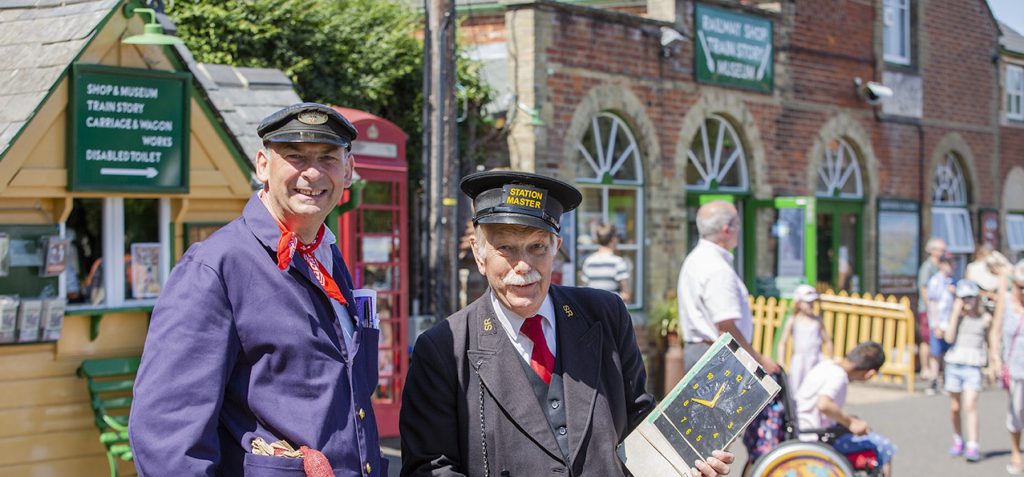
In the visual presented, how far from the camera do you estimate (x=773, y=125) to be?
1510cm

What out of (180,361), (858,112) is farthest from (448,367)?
(858,112)

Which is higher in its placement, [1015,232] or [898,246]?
[1015,232]

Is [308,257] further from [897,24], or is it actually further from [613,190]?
[897,24]

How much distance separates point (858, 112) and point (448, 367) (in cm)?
1436

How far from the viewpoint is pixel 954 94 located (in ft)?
61.5

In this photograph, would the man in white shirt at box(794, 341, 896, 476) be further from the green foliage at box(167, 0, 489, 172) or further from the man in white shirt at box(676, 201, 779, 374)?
the green foliage at box(167, 0, 489, 172)

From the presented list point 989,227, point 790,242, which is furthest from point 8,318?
point 989,227

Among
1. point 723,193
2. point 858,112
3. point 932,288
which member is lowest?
point 932,288

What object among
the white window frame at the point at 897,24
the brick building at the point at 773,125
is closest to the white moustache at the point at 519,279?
the brick building at the point at 773,125

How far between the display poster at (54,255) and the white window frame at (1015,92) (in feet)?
58.5

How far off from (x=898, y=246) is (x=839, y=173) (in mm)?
1779

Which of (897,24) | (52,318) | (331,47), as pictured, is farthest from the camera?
(897,24)

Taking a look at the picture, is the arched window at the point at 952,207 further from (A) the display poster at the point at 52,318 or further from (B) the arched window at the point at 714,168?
(A) the display poster at the point at 52,318

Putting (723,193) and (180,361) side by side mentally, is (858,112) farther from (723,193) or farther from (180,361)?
(180,361)
